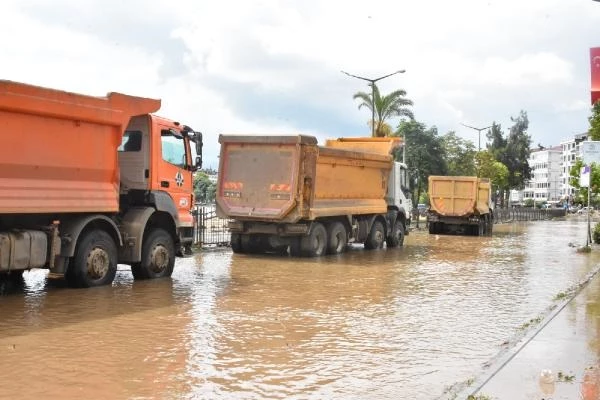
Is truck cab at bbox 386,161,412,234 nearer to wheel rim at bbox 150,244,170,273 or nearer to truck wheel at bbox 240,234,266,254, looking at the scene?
truck wheel at bbox 240,234,266,254

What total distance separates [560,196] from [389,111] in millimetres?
120786

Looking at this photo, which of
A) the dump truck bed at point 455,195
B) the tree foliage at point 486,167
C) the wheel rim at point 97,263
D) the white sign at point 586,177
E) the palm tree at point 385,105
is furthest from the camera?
A: the tree foliage at point 486,167

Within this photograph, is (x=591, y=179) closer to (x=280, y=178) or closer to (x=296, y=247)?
(x=296, y=247)

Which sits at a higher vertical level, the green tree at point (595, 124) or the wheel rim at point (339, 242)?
the green tree at point (595, 124)

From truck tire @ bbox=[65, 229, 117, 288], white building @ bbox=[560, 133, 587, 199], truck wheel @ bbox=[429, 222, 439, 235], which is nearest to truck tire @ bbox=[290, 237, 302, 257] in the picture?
truck tire @ bbox=[65, 229, 117, 288]

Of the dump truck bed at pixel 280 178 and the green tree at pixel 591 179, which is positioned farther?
the green tree at pixel 591 179

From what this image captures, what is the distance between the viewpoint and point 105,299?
10016 millimetres

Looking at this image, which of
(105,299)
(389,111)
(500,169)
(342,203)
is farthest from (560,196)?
(105,299)

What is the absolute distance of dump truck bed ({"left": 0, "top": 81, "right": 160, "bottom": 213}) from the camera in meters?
9.19

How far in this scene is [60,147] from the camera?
10000mm

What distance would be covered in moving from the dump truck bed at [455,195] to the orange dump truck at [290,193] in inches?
473

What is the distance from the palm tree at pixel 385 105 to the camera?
40.7m

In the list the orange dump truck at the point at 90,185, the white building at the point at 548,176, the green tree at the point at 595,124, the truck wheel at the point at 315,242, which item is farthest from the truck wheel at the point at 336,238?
the white building at the point at 548,176

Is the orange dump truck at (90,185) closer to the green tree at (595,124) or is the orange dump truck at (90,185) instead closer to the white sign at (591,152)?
the white sign at (591,152)
